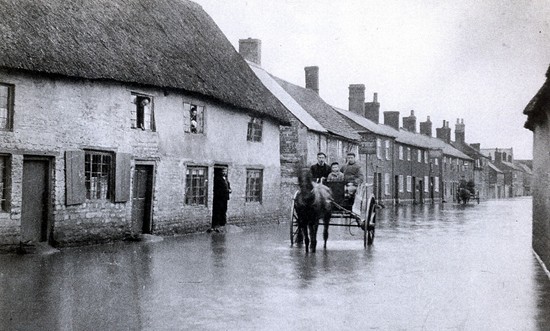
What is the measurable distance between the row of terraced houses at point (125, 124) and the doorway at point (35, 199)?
0.9 inches

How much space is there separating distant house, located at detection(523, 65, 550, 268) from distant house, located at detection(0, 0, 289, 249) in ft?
31.9

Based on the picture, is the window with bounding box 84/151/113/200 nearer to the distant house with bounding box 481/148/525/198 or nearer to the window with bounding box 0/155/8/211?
the window with bounding box 0/155/8/211

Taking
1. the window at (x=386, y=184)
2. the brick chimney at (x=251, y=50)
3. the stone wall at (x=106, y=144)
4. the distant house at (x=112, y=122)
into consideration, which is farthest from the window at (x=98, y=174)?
the window at (x=386, y=184)

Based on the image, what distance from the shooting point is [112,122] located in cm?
1494

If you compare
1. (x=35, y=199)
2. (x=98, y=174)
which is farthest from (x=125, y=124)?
(x=35, y=199)

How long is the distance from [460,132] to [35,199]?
70.3 meters

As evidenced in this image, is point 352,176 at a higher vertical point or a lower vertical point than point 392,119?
lower

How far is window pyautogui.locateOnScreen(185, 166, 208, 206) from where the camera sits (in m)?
18.1

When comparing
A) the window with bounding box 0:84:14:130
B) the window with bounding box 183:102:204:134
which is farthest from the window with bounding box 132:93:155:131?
the window with bounding box 0:84:14:130

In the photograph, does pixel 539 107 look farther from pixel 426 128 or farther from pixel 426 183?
pixel 426 128

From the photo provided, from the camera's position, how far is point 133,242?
1510 cm

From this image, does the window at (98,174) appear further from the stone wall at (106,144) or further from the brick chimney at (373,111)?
the brick chimney at (373,111)

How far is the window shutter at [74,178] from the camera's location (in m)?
13.6

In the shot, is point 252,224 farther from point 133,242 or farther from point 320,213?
point 320,213
